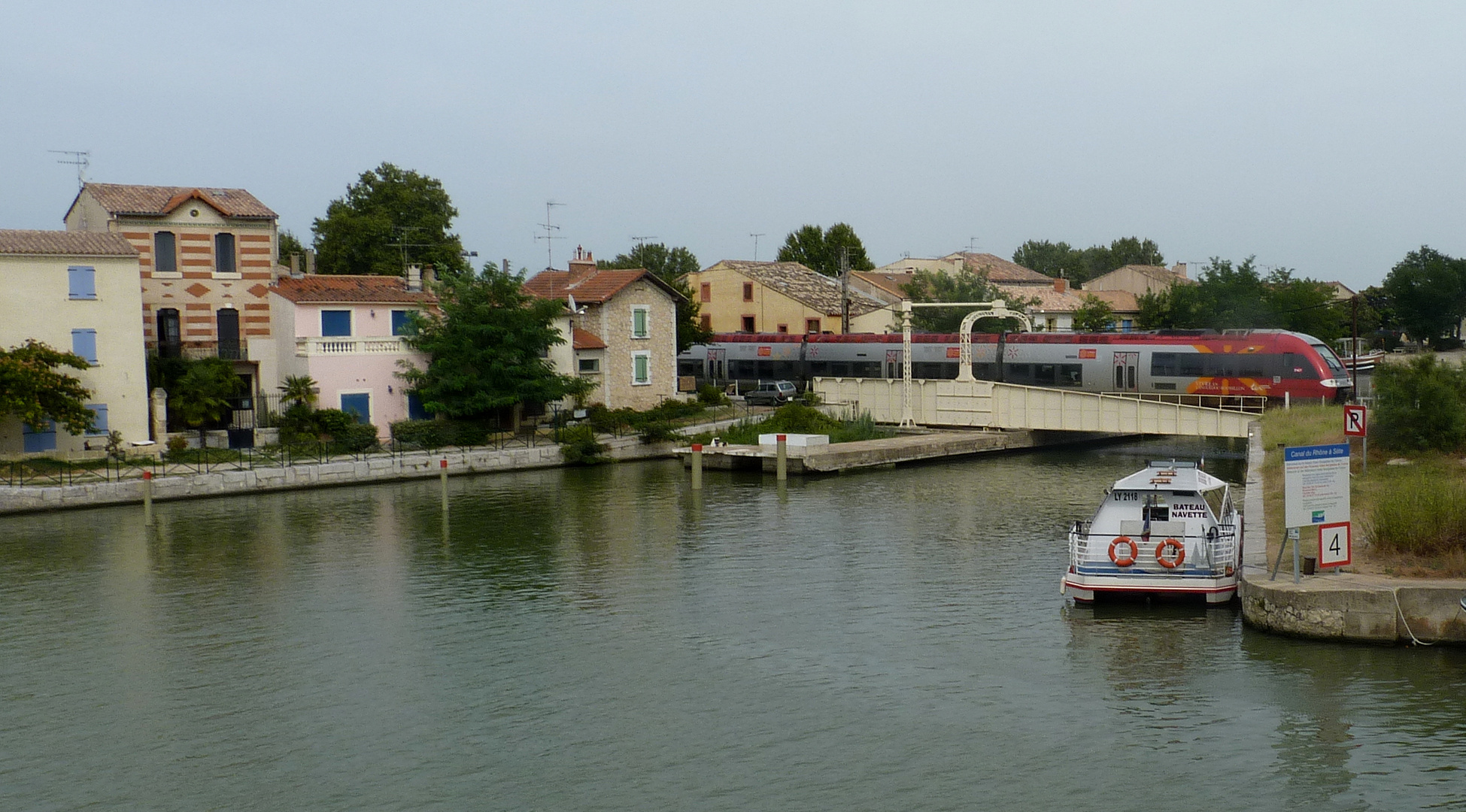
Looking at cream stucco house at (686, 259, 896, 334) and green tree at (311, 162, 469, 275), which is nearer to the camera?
green tree at (311, 162, 469, 275)

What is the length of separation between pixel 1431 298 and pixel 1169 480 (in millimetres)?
75846

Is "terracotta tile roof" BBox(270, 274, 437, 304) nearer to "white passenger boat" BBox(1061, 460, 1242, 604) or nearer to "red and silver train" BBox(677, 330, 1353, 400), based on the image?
"red and silver train" BBox(677, 330, 1353, 400)

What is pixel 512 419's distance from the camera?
4841cm

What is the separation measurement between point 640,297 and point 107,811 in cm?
4143

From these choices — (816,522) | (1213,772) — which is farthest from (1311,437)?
(1213,772)

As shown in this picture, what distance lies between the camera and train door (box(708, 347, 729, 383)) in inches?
2534

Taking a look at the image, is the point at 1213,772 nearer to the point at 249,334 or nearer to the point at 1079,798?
the point at 1079,798

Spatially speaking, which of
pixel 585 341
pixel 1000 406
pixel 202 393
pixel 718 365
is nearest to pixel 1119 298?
pixel 718 365

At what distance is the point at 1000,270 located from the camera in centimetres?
10356

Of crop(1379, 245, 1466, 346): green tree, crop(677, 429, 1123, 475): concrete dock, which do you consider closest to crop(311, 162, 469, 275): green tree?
crop(677, 429, 1123, 475): concrete dock

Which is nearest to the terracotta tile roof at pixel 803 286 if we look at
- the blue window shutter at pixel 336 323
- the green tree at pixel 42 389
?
the blue window shutter at pixel 336 323

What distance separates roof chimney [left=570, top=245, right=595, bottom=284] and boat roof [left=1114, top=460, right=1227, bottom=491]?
116 ft

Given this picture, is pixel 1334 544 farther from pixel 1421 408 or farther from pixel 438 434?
pixel 438 434

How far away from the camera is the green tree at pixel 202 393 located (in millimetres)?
42469
